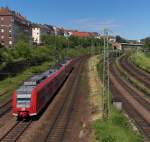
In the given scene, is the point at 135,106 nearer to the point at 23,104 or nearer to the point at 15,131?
the point at 23,104

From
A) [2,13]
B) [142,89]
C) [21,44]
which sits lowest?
[142,89]

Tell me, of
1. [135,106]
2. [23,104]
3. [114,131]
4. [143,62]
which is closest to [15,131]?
[23,104]

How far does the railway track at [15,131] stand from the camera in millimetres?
33719

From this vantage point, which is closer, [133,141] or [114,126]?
[133,141]

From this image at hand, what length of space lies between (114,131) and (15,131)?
28.9ft

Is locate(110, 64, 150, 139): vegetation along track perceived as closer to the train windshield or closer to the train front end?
the train front end

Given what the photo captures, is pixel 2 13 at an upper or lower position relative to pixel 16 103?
upper

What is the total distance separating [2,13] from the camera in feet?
607

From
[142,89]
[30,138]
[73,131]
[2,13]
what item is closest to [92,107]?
[73,131]

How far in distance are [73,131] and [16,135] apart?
491 cm

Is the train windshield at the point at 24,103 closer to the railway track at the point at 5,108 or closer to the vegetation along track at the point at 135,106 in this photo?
the railway track at the point at 5,108

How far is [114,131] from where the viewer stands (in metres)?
32.9

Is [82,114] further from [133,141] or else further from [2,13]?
[2,13]

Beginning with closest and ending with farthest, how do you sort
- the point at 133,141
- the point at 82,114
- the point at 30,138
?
the point at 133,141
the point at 30,138
the point at 82,114
